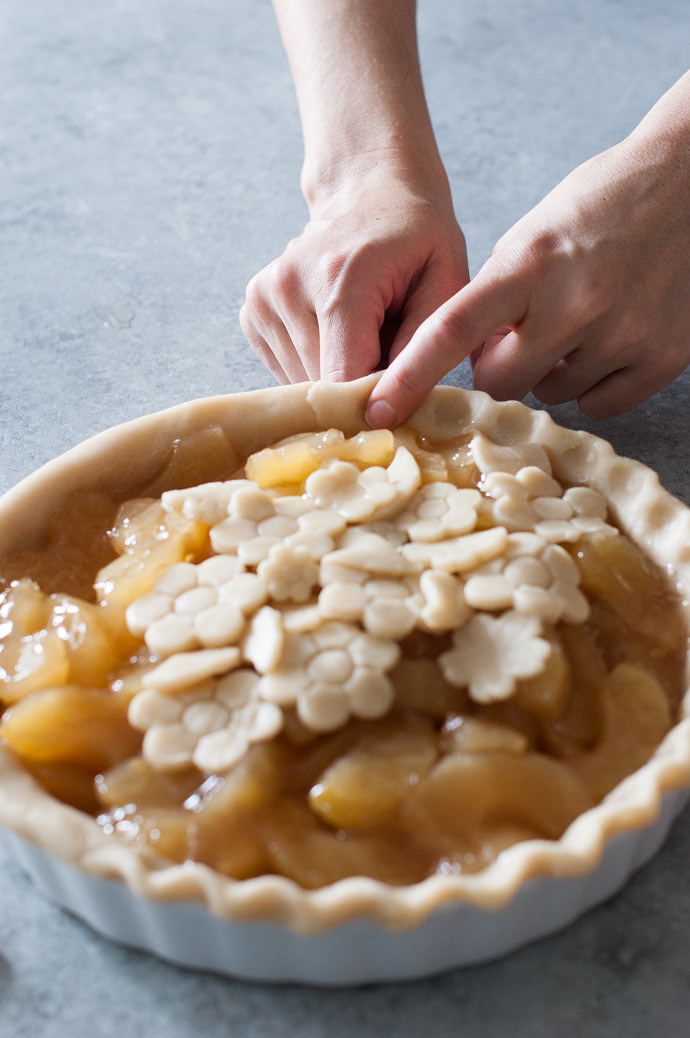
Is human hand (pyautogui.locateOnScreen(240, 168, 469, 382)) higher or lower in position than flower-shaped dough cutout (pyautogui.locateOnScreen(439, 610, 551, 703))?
higher

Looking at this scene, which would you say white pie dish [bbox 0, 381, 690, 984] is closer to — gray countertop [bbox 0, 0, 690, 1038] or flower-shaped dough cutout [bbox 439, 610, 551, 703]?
gray countertop [bbox 0, 0, 690, 1038]

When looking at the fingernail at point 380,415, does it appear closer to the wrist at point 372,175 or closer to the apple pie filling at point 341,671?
the apple pie filling at point 341,671

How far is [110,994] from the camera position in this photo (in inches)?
45.4

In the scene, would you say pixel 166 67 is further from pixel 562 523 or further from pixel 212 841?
pixel 212 841

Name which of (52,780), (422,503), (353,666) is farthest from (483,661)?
(52,780)

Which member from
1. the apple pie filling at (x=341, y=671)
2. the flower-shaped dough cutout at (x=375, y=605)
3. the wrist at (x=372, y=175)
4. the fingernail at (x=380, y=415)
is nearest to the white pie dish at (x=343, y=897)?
the apple pie filling at (x=341, y=671)

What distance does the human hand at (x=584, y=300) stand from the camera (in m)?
1.59

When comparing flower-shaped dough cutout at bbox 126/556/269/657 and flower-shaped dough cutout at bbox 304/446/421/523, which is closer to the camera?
flower-shaped dough cutout at bbox 126/556/269/657

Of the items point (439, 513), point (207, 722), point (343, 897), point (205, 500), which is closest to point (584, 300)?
point (439, 513)

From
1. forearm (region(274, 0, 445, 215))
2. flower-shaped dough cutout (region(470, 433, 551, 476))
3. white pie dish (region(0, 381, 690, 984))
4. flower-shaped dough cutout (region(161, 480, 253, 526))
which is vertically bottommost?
white pie dish (region(0, 381, 690, 984))

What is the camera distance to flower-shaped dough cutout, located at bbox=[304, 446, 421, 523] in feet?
4.48

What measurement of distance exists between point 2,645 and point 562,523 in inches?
28.1

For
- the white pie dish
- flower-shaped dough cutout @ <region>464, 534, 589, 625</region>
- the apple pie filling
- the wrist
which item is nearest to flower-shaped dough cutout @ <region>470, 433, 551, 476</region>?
the apple pie filling

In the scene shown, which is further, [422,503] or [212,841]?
[422,503]
